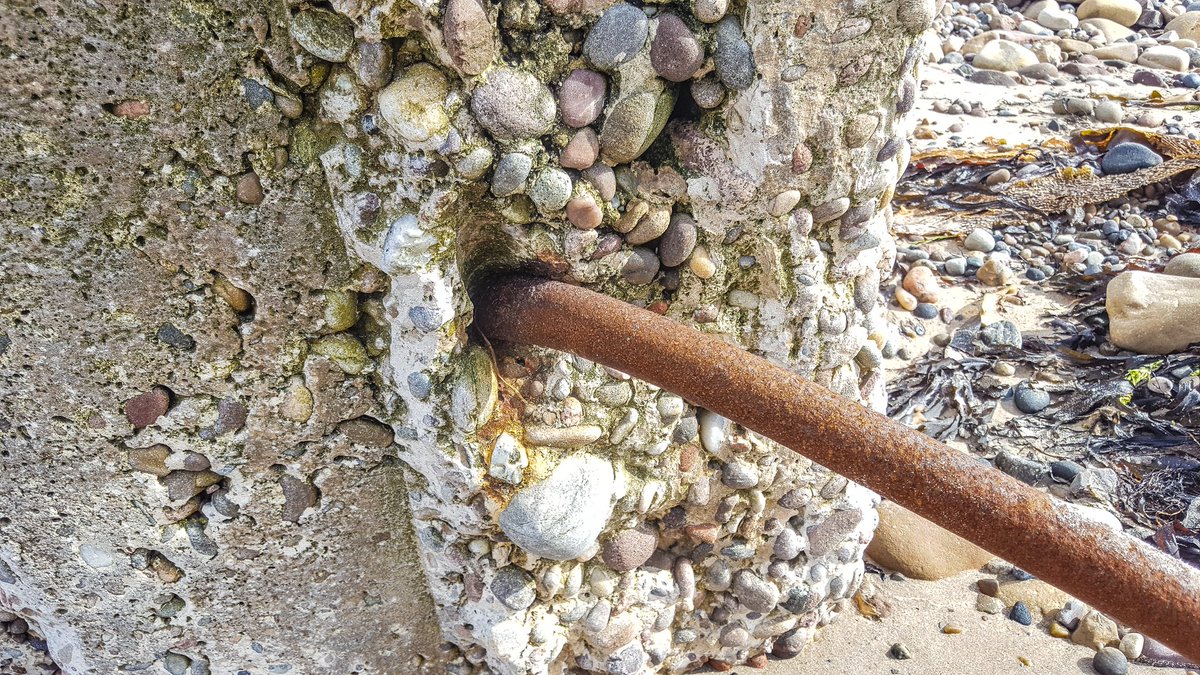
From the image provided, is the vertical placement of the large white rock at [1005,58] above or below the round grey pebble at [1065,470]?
below

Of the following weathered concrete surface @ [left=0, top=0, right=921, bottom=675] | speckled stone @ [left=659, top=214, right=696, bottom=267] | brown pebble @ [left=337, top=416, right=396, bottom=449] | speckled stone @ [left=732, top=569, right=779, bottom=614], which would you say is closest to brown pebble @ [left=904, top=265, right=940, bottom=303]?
weathered concrete surface @ [left=0, top=0, right=921, bottom=675]

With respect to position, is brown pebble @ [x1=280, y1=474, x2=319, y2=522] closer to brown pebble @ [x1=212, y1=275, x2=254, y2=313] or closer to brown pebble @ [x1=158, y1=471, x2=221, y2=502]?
brown pebble @ [x1=158, y1=471, x2=221, y2=502]

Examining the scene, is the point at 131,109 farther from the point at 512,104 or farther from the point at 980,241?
the point at 980,241

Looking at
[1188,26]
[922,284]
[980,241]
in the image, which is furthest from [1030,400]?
[1188,26]

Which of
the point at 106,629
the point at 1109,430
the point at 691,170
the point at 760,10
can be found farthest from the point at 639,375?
the point at 1109,430

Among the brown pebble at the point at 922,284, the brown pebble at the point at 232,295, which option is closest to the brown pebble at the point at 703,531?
the brown pebble at the point at 232,295

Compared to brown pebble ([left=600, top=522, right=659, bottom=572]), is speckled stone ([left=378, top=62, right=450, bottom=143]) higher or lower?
higher

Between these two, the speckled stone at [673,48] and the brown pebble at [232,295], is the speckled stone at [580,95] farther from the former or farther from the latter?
the brown pebble at [232,295]
